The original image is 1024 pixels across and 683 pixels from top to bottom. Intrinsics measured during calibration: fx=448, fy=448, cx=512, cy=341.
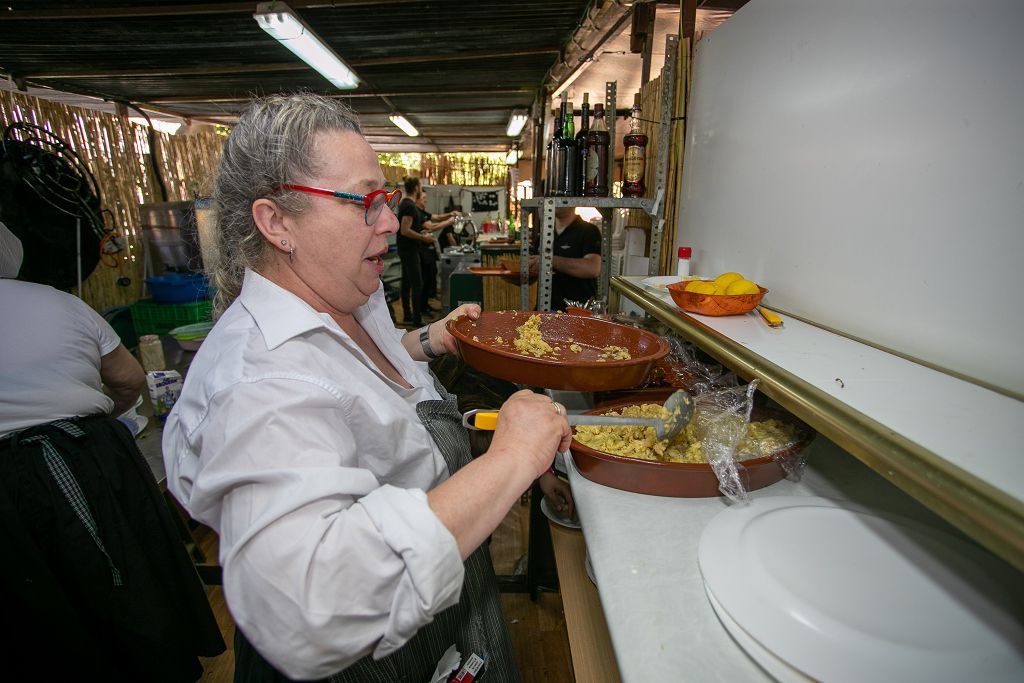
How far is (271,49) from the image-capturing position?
4828 mm

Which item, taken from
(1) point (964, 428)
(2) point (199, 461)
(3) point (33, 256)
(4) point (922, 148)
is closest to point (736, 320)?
(4) point (922, 148)

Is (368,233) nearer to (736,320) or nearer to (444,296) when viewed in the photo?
(736,320)

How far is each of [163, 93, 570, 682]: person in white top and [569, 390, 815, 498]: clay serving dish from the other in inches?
5.1

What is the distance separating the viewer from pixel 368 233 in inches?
44.1

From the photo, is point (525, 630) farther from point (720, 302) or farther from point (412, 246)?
point (412, 246)

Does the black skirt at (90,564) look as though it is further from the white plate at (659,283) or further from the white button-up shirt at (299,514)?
the white plate at (659,283)

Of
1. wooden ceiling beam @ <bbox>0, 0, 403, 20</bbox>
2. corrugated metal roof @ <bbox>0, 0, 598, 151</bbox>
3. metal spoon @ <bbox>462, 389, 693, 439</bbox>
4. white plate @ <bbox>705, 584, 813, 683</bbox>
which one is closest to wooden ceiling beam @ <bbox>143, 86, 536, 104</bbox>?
corrugated metal roof @ <bbox>0, 0, 598, 151</bbox>

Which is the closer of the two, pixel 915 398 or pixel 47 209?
pixel 915 398

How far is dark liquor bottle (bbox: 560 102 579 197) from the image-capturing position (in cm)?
244

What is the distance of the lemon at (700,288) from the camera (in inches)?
56.6

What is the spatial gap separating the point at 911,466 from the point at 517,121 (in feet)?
30.0

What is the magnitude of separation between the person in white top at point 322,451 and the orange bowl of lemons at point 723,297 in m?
0.65

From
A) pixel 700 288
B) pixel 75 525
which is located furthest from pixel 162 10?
pixel 700 288

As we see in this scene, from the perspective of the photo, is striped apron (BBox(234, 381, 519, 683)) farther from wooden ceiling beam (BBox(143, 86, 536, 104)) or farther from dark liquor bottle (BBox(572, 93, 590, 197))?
wooden ceiling beam (BBox(143, 86, 536, 104))
